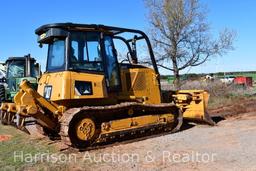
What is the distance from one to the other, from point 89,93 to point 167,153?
90.6 inches

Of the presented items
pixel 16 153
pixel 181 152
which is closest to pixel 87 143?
pixel 16 153

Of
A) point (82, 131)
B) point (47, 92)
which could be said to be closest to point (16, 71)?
point (47, 92)

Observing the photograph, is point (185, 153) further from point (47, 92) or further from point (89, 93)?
point (47, 92)

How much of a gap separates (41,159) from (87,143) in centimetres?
120

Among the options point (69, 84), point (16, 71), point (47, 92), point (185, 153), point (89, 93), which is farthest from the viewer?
point (16, 71)

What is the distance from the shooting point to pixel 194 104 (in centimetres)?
1137

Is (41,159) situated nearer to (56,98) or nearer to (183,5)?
(56,98)

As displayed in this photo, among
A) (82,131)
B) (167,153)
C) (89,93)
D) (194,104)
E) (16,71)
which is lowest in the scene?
(167,153)

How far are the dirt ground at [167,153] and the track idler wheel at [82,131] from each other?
244 millimetres

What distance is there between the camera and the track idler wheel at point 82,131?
27.7ft

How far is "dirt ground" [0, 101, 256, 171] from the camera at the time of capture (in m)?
7.06

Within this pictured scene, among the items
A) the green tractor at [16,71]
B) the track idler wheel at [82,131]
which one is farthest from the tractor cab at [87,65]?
the green tractor at [16,71]

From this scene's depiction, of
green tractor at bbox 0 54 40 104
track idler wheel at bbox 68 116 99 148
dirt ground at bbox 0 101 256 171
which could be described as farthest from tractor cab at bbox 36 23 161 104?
green tractor at bbox 0 54 40 104

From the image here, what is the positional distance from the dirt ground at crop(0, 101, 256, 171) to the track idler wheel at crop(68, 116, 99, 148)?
24cm
